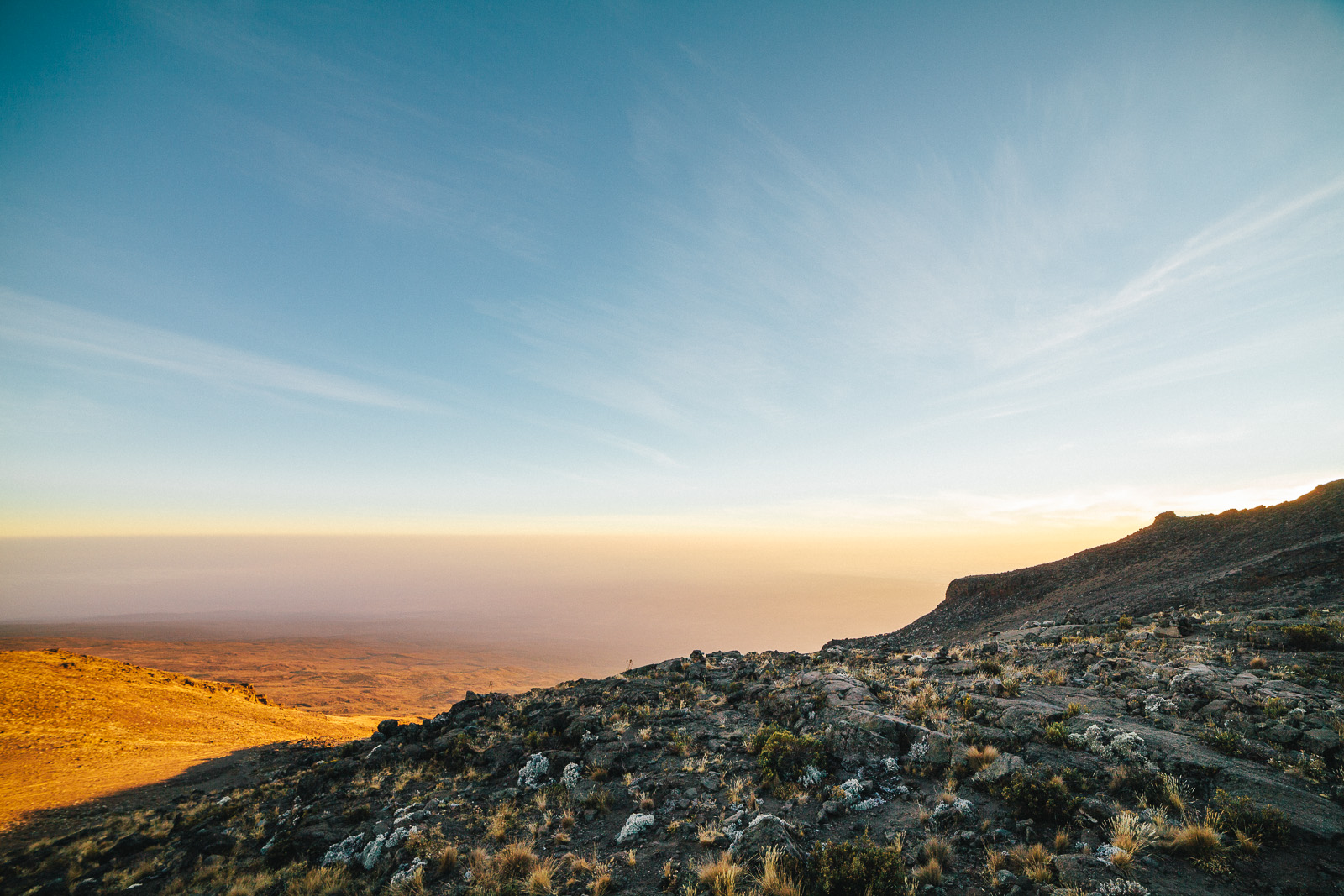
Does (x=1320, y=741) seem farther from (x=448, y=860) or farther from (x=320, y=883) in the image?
(x=320, y=883)

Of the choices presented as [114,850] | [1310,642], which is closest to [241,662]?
[114,850]

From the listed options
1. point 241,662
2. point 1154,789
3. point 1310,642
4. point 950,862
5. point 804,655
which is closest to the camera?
point 950,862

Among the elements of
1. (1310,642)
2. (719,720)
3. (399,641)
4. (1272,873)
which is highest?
(1310,642)


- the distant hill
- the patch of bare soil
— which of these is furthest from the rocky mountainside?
the patch of bare soil

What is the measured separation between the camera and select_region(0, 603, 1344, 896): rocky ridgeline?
7227 mm

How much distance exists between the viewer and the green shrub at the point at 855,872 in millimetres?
6949

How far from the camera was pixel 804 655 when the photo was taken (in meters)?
25.2

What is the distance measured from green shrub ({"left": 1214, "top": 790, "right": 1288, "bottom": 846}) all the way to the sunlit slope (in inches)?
1591

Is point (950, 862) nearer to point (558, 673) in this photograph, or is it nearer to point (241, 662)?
point (558, 673)

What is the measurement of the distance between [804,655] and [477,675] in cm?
12031

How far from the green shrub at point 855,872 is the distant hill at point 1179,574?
89.6 feet

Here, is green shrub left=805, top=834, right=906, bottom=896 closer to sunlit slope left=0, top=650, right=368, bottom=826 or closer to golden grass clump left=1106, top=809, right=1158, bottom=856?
golden grass clump left=1106, top=809, right=1158, bottom=856

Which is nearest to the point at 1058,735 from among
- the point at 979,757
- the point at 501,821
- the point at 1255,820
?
the point at 979,757

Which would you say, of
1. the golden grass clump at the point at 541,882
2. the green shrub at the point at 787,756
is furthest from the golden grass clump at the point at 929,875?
the golden grass clump at the point at 541,882
